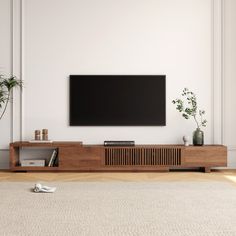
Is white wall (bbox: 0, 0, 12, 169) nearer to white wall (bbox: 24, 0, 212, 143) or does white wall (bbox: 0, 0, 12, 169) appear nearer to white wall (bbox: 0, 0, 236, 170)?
white wall (bbox: 0, 0, 236, 170)

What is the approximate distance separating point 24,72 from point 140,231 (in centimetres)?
388

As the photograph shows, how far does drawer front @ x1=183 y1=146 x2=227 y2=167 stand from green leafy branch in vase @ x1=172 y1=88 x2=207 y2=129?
0.40 meters

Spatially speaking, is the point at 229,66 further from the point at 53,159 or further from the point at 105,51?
the point at 53,159

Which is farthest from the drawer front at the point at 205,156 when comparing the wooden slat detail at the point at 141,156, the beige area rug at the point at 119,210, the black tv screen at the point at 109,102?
the beige area rug at the point at 119,210

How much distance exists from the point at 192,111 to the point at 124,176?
1.37m

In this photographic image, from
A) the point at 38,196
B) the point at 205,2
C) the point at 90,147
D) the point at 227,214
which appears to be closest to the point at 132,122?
the point at 90,147

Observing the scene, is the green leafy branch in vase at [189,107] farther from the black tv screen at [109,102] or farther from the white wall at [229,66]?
the white wall at [229,66]

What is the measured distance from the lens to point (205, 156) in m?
5.42

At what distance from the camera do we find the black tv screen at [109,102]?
577 cm

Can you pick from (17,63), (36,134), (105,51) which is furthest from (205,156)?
(17,63)

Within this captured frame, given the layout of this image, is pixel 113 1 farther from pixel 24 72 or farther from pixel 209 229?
pixel 209 229

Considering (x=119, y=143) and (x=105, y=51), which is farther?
(x=105, y=51)

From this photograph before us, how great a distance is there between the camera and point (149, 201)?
3.41 meters

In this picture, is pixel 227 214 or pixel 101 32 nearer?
pixel 227 214
